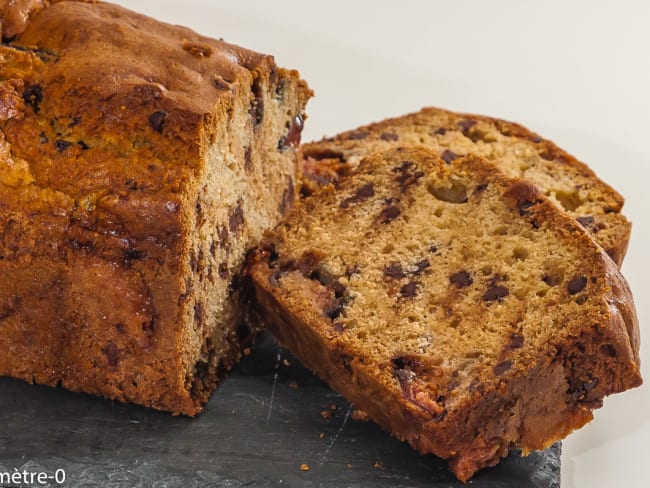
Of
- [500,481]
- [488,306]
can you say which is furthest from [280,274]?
[500,481]

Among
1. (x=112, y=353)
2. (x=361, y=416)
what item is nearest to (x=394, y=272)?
(x=361, y=416)

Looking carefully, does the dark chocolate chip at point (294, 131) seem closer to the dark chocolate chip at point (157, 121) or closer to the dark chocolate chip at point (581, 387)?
the dark chocolate chip at point (157, 121)

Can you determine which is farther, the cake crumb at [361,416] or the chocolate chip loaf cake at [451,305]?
the cake crumb at [361,416]

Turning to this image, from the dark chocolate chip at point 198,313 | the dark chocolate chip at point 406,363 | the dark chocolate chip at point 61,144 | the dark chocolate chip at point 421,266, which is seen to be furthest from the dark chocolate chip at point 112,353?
the dark chocolate chip at point 421,266

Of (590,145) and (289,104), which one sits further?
(590,145)

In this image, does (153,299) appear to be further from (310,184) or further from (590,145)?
(590,145)

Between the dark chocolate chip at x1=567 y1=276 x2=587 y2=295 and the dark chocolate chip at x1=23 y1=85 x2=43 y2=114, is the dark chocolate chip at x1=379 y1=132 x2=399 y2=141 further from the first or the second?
the dark chocolate chip at x1=23 y1=85 x2=43 y2=114
